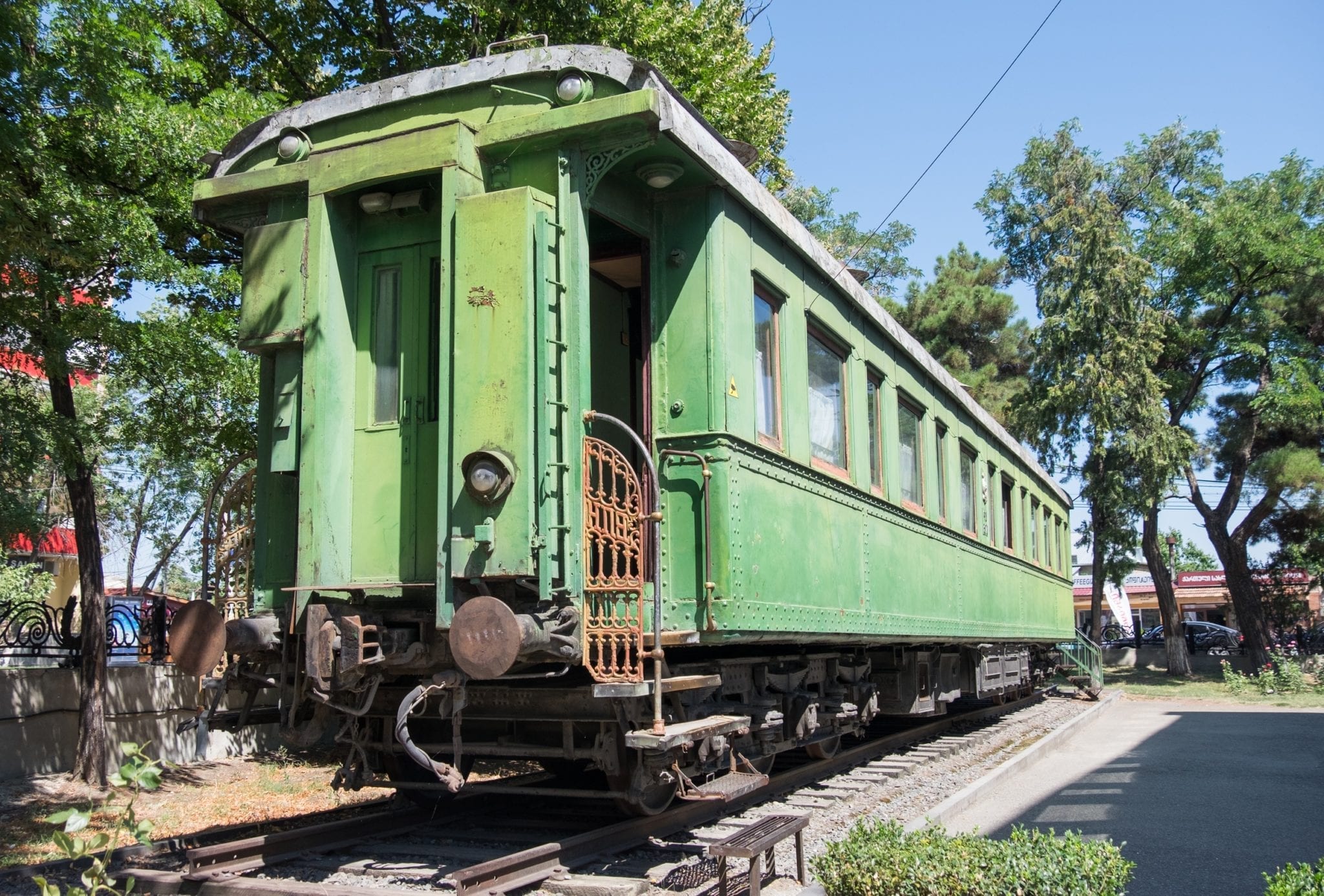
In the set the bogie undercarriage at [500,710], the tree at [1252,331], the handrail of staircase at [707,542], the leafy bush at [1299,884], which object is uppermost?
the tree at [1252,331]

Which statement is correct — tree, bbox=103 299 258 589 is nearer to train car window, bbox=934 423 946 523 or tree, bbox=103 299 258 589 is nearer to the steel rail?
the steel rail

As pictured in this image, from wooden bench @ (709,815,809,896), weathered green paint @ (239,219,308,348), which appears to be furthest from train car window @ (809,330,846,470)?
weathered green paint @ (239,219,308,348)

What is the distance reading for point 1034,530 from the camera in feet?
55.4

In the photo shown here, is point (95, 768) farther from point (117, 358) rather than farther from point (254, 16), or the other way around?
point (254, 16)

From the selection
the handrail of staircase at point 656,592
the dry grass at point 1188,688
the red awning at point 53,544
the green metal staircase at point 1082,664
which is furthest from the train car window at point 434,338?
the dry grass at point 1188,688

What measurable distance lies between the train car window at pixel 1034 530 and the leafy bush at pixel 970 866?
11.8m

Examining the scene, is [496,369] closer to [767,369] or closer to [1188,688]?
[767,369]

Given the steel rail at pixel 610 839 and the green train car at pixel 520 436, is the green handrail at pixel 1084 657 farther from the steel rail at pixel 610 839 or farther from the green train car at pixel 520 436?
the green train car at pixel 520 436

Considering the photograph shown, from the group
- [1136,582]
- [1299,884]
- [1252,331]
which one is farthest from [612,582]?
[1136,582]

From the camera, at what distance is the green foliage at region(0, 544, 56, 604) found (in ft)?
71.1

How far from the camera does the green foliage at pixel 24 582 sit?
21656mm

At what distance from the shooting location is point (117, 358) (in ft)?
31.3

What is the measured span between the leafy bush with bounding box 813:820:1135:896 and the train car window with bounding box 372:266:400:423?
3.17 m

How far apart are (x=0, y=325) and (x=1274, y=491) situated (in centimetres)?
2723
